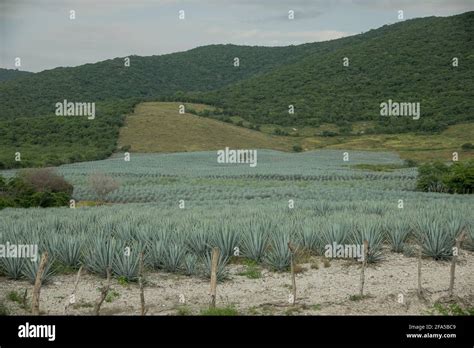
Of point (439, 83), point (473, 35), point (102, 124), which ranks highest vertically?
point (473, 35)

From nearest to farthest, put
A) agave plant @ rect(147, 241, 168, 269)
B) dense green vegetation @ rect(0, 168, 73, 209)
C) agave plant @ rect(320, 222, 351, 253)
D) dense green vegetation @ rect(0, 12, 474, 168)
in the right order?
agave plant @ rect(147, 241, 168, 269), agave plant @ rect(320, 222, 351, 253), dense green vegetation @ rect(0, 168, 73, 209), dense green vegetation @ rect(0, 12, 474, 168)

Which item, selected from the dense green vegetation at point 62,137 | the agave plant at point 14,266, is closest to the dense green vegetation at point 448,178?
the agave plant at point 14,266

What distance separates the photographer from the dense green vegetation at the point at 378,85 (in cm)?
8169

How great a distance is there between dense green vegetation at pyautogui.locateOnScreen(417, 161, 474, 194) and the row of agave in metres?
14.6

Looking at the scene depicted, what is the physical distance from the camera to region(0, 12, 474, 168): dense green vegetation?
7025 centimetres

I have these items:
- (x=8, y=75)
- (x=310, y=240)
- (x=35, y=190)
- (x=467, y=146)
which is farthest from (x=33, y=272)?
(x=8, y=75)

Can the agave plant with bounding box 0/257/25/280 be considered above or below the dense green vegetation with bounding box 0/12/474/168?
below

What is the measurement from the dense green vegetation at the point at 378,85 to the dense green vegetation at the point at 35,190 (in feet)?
187

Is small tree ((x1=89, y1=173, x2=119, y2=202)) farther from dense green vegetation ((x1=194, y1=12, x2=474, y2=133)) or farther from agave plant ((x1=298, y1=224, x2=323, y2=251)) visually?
dense green vegetation ((x1=194, y1=12, x2=474, y2=133))

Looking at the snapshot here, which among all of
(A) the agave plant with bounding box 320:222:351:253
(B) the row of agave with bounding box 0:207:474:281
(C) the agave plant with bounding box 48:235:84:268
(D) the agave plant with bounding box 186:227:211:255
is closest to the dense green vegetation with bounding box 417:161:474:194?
(B) the row of agave with bounding box 0:207:474:281
